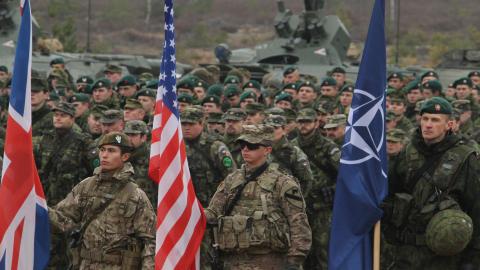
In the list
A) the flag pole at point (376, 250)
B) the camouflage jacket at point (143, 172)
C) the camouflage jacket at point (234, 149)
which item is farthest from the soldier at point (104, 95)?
the flag pole at point (376, 250)

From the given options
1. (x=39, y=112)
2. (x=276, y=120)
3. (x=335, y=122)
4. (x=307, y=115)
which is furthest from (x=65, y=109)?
(x=335, y=122)

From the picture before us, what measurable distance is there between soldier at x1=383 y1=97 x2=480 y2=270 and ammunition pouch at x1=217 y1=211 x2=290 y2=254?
88 cm

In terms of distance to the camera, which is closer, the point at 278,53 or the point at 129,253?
the point at 129,253

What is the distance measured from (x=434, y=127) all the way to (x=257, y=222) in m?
1.54

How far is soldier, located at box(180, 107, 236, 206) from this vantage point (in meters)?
12.2

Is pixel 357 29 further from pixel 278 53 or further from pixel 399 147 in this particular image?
pixel 399 147

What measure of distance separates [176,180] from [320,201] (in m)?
3.98

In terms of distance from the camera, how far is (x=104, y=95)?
1670 cm

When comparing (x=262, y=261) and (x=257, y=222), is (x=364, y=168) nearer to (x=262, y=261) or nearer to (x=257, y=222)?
(x=257, y=222)

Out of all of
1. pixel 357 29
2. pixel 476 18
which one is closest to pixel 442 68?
pixel 357 29

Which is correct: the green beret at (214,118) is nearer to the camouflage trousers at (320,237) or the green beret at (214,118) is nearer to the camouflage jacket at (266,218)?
the camouflage trousers at (320,237)

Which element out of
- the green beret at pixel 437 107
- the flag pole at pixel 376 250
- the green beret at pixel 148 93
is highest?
the green beret at pixel 437 107

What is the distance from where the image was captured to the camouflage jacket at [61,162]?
12789 millimetres

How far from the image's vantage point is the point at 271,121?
40.4ft
